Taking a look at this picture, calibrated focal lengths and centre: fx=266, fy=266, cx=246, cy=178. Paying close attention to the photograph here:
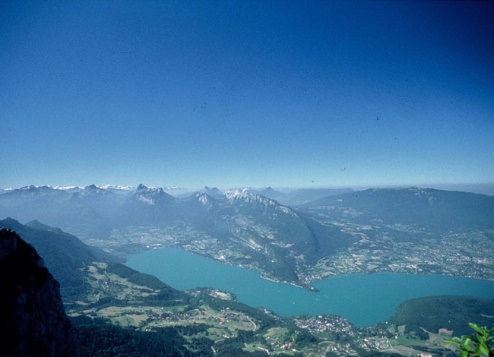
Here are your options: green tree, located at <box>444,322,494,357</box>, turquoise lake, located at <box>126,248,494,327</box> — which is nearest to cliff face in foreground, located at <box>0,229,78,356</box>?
green tree, located at <box>444,322,494,357</box>

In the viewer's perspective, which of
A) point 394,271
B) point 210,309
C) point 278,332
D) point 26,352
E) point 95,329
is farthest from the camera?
point 394,271

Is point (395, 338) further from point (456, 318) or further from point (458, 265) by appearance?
point (458, 265)

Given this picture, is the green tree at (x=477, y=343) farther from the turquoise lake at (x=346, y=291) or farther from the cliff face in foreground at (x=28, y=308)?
the turquoise lake at (x=346, y=291)

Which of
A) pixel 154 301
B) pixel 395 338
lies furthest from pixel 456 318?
pixel 154 301

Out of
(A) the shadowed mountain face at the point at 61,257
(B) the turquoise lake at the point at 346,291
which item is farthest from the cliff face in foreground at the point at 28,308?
(A) the shadowed mountain face at the point at 61,257

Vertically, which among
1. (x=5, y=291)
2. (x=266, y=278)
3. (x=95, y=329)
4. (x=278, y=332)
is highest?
(x=5, y=291)

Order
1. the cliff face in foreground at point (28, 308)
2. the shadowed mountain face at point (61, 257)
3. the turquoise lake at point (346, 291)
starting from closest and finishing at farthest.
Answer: the cliff face in foreground at point (28, 308) → the turquoise lake at point (346, 291) → the shadowed mountain face at point (61, 257)

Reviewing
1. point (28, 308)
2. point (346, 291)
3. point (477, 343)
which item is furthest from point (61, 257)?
point (477, 343)
